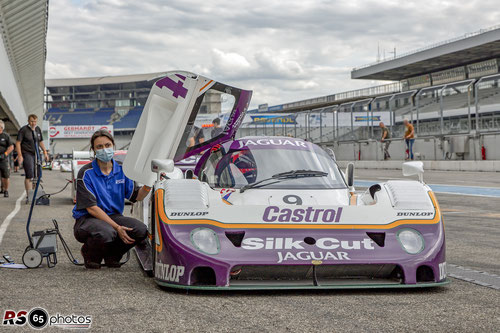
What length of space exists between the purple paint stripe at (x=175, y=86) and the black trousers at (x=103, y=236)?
1951 millimetres

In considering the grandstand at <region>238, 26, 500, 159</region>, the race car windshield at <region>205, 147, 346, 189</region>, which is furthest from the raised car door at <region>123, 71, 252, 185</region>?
the grandstand at <region>238, 26, 500, 159</region>

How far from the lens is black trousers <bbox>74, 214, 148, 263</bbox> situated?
19.1 ft

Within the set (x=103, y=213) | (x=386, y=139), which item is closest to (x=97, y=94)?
(x=386, y=139)

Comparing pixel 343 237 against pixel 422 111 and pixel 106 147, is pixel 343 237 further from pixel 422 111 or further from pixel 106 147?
pixel 422 111

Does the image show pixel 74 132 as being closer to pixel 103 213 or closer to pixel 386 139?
pixel 386 139

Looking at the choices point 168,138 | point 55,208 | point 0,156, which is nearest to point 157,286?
point 168,138

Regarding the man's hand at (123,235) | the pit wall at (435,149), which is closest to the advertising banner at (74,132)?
the pit wall at (435,149)

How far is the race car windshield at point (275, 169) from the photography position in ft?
19.7

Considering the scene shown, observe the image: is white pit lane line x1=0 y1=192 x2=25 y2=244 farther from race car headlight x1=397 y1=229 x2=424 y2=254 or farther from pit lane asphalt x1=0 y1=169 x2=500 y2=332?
race car headlight x1=397 y1=229 x2=424 y2=254

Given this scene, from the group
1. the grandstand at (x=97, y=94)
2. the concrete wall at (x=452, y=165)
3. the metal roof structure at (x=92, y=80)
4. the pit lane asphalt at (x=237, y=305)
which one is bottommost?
the pit lane asphalt at (x=237, y=305)

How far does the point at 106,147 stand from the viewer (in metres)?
6.08

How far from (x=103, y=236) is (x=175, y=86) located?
2.33 m

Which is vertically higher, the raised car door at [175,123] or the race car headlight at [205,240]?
the raised car door at [175,123]

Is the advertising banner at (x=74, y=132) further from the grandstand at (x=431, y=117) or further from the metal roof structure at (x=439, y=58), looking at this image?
the grandstand at (x=431, y=117)
